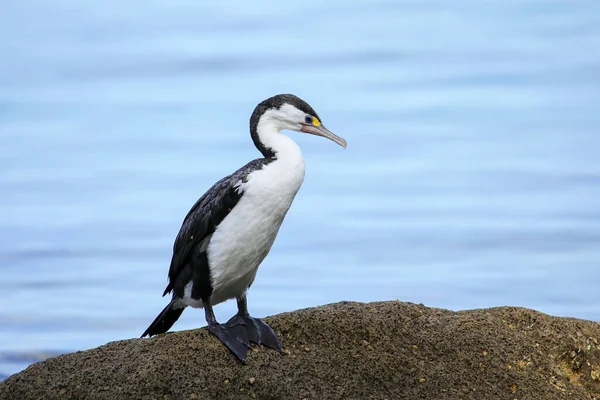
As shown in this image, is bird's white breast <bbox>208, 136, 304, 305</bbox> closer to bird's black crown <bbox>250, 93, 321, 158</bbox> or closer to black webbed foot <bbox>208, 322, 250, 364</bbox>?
bird's black crown <bbox>250, 93, 321, 158</bbox>

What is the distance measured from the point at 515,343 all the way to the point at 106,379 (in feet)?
8.85

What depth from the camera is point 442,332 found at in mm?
7223

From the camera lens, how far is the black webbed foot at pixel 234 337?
681 cm

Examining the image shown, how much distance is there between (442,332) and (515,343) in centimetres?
51

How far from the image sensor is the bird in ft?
22.4

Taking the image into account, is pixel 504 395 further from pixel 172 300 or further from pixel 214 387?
pixel 172 300

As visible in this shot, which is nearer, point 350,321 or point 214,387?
point 214,387

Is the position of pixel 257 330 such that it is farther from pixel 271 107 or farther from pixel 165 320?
pixel 271 107

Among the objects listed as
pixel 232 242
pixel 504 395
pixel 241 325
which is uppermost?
pixel 232 242

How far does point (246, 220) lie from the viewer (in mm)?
6824

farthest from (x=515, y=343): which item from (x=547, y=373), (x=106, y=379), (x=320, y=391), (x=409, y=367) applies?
(x=106, y=379)

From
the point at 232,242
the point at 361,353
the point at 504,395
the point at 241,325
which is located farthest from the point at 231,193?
the point at 504,395

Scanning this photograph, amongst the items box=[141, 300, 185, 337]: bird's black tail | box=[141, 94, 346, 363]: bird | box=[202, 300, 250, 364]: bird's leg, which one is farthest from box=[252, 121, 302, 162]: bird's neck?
box=[141, 300, 185, 337]: bird's black tail

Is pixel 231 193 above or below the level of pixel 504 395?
above
